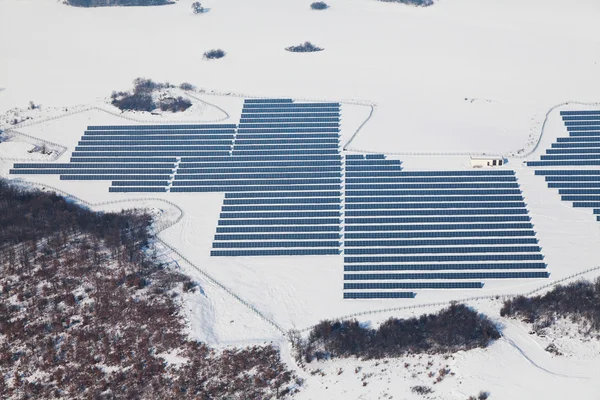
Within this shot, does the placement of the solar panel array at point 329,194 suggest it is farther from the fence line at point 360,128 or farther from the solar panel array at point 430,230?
the fence line at point 360,128

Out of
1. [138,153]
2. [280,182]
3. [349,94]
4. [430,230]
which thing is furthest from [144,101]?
[430,230]

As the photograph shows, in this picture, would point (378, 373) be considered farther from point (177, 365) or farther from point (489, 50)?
point (489, 50)

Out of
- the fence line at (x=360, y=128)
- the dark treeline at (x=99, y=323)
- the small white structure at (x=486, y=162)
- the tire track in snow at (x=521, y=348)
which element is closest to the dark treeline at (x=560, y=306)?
the tire track in snow at (x=521, y=348)

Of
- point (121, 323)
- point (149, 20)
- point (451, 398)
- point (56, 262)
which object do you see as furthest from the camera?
point (149, 20)

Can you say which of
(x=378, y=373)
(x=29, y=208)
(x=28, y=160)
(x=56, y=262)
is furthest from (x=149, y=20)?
(x=378, y=373)

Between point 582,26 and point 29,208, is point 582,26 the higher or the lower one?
the higher one

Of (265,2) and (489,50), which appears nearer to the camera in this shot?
(489,50)

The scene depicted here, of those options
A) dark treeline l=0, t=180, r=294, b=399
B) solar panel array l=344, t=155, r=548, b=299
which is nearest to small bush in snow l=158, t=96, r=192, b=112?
solar panel array l=344, t=155, r=548, b=299
